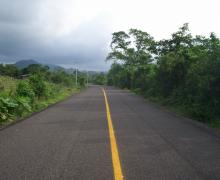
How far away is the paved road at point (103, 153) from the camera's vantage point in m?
5.97

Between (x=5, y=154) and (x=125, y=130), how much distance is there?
4.68m

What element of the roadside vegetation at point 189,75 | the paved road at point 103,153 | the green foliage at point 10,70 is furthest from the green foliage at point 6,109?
the green foliage at point 10,70

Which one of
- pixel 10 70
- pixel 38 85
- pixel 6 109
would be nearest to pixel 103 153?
pixel 6 109

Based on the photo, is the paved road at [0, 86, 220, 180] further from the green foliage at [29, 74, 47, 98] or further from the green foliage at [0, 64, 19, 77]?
the green foliage at [0, 64, 19, 77]

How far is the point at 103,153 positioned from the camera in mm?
7566

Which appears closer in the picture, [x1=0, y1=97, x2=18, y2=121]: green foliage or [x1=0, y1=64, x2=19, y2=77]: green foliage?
[x1=0, y1=97, x2=18, y2=121]: green foliage

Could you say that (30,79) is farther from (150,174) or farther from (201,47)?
(150,174)

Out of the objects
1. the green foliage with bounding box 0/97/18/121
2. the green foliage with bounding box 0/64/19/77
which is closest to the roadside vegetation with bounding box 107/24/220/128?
the green foliage with bounding box 0/97/18/121

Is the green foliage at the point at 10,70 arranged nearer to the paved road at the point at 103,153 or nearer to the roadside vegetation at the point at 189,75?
the roadside vegetation at the point at 189,75

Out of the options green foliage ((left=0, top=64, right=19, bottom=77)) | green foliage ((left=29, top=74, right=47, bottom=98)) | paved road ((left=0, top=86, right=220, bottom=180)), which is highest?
green foliage ((left=0, top=64, right=19, bottom=77))

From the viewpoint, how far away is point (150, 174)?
19.4 feet

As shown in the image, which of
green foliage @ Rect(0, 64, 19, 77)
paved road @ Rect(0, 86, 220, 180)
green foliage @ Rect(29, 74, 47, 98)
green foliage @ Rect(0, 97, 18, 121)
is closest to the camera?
paved road @ Rect(0, 86, 220, 180)

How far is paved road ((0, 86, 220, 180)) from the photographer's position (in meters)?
5.97

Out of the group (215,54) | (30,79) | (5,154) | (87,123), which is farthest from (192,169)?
(30,79)
